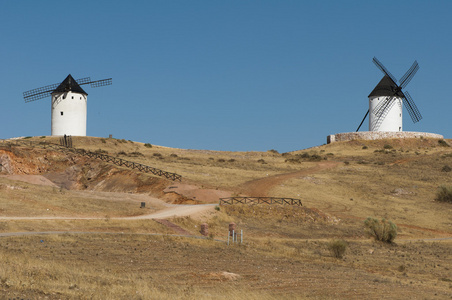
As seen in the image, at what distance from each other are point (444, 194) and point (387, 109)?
40269mm

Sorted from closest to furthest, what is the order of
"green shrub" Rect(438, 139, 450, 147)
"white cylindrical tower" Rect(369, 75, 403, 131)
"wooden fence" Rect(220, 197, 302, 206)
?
"wooden fence" Rect(220, 197, 302, 206) < "green shrub" Rect(438, 139, 450, 147) < "white cylindrical tower" Rect(369, 75, 403, 131)

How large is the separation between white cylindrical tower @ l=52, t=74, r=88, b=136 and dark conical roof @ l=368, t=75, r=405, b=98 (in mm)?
46345

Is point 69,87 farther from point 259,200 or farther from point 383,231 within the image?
point 383,231

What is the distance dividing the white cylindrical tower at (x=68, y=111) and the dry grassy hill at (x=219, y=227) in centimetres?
289

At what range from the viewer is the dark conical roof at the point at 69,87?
7881 cm

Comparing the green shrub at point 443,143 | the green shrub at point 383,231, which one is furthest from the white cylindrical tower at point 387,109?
the green shrub at point 383,231

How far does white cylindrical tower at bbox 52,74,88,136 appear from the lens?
3081 inches

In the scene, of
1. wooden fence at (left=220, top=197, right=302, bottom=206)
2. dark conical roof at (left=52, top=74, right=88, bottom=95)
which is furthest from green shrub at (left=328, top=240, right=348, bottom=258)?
dark conical roof at (left=52, top=74, right=88, bottom=95)

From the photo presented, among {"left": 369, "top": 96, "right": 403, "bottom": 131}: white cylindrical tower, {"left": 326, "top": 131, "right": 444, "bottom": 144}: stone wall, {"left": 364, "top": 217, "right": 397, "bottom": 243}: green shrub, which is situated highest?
{"left": 369, "top": 96, "right": 403, "bottom": 131}: white cylindrical tower

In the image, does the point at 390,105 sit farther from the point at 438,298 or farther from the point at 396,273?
the point at 438,298

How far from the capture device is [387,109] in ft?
305

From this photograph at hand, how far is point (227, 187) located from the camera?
2076 inches

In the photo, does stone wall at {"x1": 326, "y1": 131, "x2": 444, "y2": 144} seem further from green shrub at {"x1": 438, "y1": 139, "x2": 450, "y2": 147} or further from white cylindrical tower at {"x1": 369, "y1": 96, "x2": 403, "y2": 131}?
green shrub at {"x1": 438, "y1": 139, "x2": 450, "y2": 147}

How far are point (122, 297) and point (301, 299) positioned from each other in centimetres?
693
